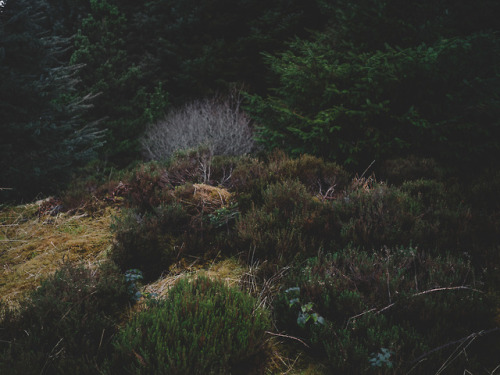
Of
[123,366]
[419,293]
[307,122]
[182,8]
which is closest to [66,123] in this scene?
[307,122]

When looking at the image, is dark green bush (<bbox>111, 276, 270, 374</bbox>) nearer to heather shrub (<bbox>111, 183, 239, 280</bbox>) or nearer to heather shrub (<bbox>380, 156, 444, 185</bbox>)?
heather shrub (<bbox>111, 183, 239, 280</bbox>)

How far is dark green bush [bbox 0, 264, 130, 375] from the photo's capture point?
1771 mm

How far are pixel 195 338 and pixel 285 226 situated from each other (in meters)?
1.83

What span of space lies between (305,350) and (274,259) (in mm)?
960

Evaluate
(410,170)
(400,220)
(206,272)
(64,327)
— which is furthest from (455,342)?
(410,170)

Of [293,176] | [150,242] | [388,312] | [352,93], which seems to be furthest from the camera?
[352,93]

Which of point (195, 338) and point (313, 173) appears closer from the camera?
point (195, 338)

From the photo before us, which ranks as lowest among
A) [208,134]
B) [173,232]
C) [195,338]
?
[208,134]

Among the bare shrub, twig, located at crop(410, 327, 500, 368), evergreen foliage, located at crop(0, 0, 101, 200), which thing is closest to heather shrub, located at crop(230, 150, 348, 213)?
twig, located at crop(410, 327, 500, 368)

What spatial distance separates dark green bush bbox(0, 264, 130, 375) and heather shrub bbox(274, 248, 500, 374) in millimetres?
1284

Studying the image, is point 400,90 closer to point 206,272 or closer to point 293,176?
point 293,176

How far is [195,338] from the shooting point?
5.76 ft

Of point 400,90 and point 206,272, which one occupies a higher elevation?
point 400,90

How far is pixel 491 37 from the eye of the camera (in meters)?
4.71
